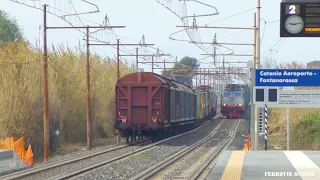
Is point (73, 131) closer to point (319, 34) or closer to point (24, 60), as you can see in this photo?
point (24, 60)

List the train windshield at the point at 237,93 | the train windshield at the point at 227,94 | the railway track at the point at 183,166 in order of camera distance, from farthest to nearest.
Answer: the train windshield at the point at 227,94 → the train windshield at the point at 237,93 → the railway track at the point at 183,166

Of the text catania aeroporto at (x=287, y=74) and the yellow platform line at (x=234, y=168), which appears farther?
A: the text catania aeroporto at (x=287, y=74)

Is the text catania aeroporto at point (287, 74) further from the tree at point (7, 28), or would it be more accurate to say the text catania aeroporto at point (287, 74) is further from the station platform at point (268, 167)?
the tree at point (7, 28)

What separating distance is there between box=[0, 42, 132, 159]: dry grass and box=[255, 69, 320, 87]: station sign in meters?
13.6

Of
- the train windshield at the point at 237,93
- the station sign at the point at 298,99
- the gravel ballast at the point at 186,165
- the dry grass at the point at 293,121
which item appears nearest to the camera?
the gravel ballast at the point at 186,165

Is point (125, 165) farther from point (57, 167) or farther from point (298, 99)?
point (298, 99)

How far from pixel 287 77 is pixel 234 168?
10616 millimetres

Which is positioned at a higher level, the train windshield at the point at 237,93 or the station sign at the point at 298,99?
the station sign at the point at 298,99

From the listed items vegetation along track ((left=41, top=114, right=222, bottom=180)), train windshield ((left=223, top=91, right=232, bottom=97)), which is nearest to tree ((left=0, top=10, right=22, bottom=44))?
train windshield ((left=223, top=91, right=232, bottom=97))

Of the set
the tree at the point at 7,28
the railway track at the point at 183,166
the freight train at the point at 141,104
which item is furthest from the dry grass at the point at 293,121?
the tree at the point at 7,28

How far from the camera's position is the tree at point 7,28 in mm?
71312
